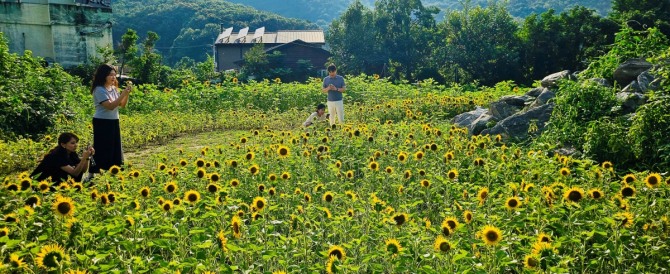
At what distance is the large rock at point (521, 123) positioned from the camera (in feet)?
24.8

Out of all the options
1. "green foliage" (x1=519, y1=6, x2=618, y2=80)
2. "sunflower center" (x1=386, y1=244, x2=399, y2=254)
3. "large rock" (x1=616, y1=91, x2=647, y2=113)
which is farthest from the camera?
"green foliage" (x1=519, y1=6, x2=618, y2=80)

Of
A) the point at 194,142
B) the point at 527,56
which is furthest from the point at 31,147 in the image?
the point at 527,56

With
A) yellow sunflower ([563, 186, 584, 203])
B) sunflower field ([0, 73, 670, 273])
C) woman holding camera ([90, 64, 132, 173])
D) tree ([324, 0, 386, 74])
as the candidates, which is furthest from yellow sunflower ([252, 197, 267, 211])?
tree ([324, 0, 386, 74])

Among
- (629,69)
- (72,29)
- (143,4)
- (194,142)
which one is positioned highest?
(143,4)

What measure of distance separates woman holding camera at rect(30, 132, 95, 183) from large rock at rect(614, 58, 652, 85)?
638cm

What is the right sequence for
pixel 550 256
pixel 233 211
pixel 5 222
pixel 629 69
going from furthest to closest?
pixel 629 69
pixel 233 211
pixel 5 222
pixel 550 256

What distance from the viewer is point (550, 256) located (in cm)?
289

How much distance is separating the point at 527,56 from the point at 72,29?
17942 millimetres

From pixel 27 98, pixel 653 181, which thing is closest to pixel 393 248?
pixel 653 181

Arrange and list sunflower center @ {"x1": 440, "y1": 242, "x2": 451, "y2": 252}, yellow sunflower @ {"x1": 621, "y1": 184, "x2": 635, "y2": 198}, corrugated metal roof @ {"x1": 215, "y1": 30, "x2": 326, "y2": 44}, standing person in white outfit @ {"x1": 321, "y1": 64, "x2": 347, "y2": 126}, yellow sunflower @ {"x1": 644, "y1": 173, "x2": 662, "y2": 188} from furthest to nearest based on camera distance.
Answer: corrugated metal roof @ {"x1": 215, "y1": 30, "x2": 326, "y2": 44} < standing person in white outfit @ {"x1": 321, "y1": 64, "x2": 347, "y2": 126} < yellow sunflower @ {"x1": 621, "y1": 184, "x2": 635, "y2": 198} < yellow sunflower @ {"x1": 644, "y1": 173, "x2": 662, "y2": 188} < sunflower center @ {"x1": 440, "y1": 242, "x2": 451, "y2": 252}

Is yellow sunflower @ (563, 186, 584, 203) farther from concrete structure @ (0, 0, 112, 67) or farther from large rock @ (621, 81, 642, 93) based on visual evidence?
concrete structure @ (0, 0, 112, 67)

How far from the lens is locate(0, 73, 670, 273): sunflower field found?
2.94 meters

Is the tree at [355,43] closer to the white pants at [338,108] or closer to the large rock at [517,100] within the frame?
the white pants at [338,108]

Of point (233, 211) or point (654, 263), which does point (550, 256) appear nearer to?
point (654, 263)
